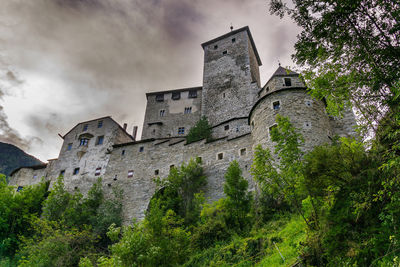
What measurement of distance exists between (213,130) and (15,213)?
1879 cm

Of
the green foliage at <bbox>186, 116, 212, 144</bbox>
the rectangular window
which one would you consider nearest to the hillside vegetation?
the rectangular window

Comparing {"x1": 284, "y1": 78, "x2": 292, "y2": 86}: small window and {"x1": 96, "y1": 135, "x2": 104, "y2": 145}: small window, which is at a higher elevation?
{"x1": 96, "y1": 135, "x2": 104, "y2": 145}: small window

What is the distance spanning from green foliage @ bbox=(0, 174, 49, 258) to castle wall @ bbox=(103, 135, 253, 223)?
699 centimetres

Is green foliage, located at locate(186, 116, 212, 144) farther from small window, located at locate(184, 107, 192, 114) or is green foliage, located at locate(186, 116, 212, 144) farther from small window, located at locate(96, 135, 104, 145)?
small window, located at locate(96, 135, 104, 145)

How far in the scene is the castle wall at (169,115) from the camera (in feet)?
109

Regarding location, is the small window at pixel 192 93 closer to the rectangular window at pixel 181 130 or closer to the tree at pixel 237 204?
the rectangular window at pixel 181 130

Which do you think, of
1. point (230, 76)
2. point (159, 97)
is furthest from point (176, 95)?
point (230, 76)

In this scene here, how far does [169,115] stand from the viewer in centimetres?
3494

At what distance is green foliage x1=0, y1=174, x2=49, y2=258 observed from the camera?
22.6 metres

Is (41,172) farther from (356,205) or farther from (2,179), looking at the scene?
(356,205)

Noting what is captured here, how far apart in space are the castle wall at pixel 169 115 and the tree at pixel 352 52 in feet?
82.2

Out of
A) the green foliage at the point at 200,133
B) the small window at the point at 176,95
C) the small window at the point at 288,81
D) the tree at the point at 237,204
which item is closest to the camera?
the tree at the point at 237,204

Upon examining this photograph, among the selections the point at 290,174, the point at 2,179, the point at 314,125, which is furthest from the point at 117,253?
the point at 2,179

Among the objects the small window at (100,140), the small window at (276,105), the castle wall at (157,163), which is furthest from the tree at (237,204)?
the small window at (100,140)
